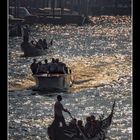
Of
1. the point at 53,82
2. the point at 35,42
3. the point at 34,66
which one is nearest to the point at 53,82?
the point at 53,82

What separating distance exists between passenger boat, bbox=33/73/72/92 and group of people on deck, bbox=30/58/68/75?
0.02 m

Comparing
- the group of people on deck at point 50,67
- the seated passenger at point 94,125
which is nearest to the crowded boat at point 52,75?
the group of people on deck at point 50,67

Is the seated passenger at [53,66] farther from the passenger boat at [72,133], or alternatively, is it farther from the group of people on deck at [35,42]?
the passenger boat at [72,133]

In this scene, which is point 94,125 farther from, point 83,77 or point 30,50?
point 30,50

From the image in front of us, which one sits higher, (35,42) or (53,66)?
(35,42)

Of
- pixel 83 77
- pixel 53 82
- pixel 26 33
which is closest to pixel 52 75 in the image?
pixel 53 82

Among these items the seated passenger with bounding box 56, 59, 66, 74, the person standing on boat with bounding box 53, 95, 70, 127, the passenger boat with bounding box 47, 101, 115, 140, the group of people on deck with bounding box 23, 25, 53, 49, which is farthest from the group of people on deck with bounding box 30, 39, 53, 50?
the passenger boat with bounding box 47, 101, 115, 140

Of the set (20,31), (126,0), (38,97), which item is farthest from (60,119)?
(126,0)

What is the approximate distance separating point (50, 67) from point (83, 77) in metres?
0.19

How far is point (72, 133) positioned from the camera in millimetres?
2768

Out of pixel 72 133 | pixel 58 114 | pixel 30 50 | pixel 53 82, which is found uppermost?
pixel 30 50

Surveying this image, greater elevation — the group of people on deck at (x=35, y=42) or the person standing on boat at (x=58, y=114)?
the group of people on deck at (x=35, y=42)

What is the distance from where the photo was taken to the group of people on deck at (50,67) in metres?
2.81
